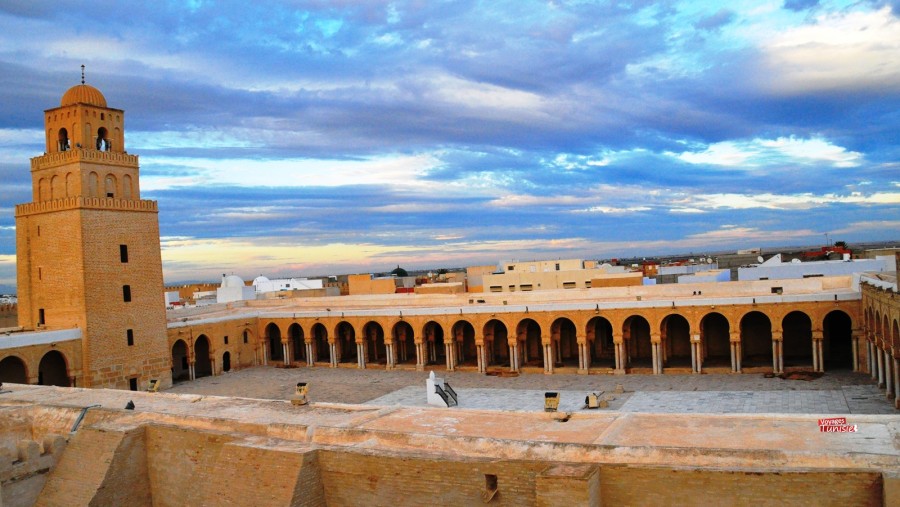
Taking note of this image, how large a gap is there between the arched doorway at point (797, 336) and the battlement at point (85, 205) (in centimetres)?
2812

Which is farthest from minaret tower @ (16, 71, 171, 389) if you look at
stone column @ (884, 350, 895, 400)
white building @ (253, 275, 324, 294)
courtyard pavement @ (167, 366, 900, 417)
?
white building @ (253, 275, 324, 294)

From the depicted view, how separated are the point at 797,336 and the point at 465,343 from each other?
16028 millimetres

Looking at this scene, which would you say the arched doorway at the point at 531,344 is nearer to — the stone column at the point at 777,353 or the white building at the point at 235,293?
the stone column at the point at 777,353

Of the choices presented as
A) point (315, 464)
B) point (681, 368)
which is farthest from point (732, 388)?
point (315, 464)

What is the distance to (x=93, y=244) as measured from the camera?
27.9 metres

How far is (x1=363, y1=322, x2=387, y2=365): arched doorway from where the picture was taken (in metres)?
38.3

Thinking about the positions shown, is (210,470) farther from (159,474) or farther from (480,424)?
(480,424)

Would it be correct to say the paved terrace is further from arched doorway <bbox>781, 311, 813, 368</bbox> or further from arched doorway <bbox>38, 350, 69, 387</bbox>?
arched doorway <bbox>781, 311, 813, 368</bbox>

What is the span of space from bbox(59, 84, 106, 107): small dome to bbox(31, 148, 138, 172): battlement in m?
2.07

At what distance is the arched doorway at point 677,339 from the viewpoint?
32.9 m

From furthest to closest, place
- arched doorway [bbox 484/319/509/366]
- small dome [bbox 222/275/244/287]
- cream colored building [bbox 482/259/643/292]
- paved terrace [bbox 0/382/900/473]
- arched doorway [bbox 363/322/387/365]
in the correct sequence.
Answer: small dome [bbox 222/275/244/287], cream colored building [bbox 482/259/643/292], arched doorway [bbox 363/322/387/365], arched doorway [bbox 484/319/509/366], paved terrace [bbox 0/382/900/473]

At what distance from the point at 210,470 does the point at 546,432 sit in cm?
611

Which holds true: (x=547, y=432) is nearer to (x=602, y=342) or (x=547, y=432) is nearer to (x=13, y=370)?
(x=602, y=342)

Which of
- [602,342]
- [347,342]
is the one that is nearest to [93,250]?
[347,342]
